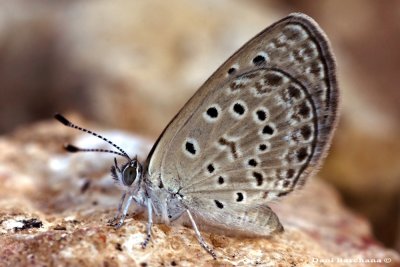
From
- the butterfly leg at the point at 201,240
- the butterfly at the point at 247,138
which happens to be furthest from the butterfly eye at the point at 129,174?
→ the butterfly leg at the point at 201,240

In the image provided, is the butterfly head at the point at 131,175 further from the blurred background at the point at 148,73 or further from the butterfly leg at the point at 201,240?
the blurred background at the point at 148,73

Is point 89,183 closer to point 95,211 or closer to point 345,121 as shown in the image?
point 95,211

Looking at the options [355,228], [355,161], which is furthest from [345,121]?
[355,228]

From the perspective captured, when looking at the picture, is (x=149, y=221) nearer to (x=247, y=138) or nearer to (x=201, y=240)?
(x=201, y=240)

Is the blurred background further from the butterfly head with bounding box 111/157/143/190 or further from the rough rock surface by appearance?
the butterfly head with bounding box 111/157/143/190

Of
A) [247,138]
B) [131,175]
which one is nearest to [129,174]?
[131,175]
